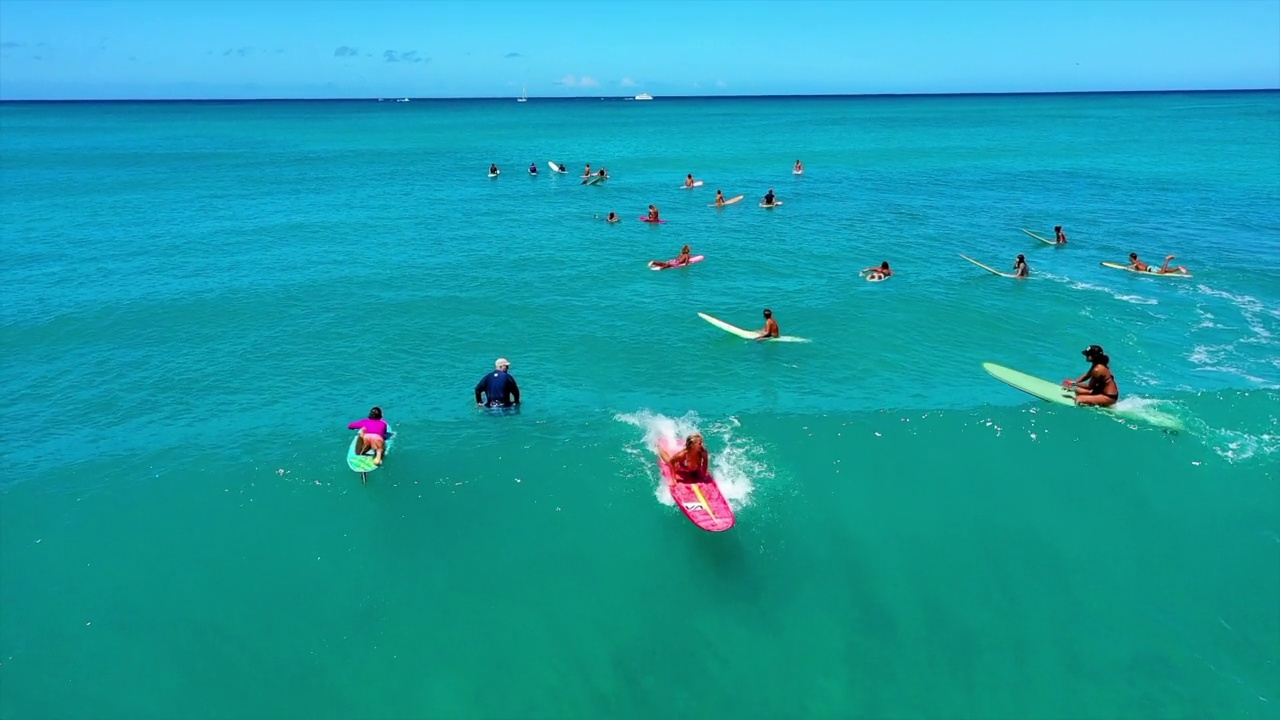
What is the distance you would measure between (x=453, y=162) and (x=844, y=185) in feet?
154

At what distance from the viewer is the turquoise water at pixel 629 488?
13.5 metres

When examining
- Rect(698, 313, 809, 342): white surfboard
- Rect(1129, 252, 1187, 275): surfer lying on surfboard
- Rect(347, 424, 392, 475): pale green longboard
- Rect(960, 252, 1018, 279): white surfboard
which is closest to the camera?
Rect(347, 424, 392, 475): pale green longboard

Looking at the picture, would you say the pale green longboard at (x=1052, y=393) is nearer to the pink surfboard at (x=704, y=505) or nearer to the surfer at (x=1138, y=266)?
the pink surfboard at (x=704, y=505)

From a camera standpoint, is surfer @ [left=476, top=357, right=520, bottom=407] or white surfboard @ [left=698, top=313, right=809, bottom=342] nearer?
surfer @ [left=476, top=357, right=520, bottom=407]

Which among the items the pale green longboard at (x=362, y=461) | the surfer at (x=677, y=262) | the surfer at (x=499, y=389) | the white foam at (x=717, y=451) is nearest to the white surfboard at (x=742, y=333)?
the white foam at (x=717, y=451)

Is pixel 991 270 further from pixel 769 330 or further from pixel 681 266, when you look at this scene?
pixel 769 330

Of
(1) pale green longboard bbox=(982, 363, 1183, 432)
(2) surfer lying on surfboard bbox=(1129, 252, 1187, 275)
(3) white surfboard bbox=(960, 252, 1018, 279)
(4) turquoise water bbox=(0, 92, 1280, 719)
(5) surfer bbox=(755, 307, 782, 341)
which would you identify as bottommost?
(4) turquoise water bbox=(0, 92, 1280, 719)

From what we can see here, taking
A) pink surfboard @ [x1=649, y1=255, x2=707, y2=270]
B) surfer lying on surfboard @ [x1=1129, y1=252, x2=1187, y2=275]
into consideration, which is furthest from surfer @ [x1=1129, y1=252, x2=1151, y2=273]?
pink surfboard @ [x1=649, y1=255, x2=707, y2=270]

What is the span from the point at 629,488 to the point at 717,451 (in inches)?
119

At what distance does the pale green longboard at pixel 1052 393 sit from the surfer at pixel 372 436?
19526 millimetres

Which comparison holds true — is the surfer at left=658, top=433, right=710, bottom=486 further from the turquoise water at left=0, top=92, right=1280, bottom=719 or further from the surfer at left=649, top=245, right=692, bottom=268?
the surfer at left=649, top=245, right=692, bottom=268

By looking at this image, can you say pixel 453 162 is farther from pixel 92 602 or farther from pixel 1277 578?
pixel 1277 578

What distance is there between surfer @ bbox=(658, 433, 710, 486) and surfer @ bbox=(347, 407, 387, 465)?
795 cm

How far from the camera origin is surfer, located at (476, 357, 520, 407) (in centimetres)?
2198
